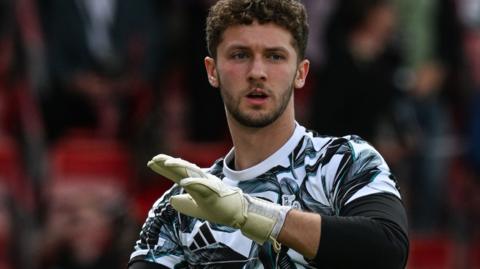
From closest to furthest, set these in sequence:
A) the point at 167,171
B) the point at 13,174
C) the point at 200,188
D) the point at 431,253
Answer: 1. the point at 200,188
2. the point at 167,171
3. the point at 13,174
4. the point at 431,253

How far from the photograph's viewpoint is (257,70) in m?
4.73

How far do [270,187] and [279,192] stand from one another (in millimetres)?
45

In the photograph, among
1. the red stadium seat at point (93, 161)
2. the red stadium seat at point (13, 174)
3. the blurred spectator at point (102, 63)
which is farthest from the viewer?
the red stadium seat at point (93, 161)

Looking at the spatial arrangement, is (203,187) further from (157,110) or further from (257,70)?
(157,110)

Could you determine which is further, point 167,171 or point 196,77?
point 196,77

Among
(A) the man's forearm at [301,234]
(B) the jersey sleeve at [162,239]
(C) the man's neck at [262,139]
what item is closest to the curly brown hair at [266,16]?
(C) the man's neck at [262,139]

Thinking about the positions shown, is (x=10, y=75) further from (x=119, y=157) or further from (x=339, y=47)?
(x=339, y=47)

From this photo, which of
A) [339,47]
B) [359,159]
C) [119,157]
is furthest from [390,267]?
[119,157]

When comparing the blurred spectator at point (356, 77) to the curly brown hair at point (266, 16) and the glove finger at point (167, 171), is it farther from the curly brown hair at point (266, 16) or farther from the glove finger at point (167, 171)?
the glove finger at point (167, 171)

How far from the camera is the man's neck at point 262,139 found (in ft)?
16.1

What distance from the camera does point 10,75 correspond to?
31.9 ft

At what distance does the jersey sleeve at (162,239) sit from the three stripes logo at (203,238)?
96 mm

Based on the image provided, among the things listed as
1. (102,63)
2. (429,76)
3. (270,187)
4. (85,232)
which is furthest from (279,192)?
(429,76)

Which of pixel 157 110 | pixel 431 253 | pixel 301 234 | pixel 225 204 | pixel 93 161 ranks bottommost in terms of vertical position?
pixel 431 253
